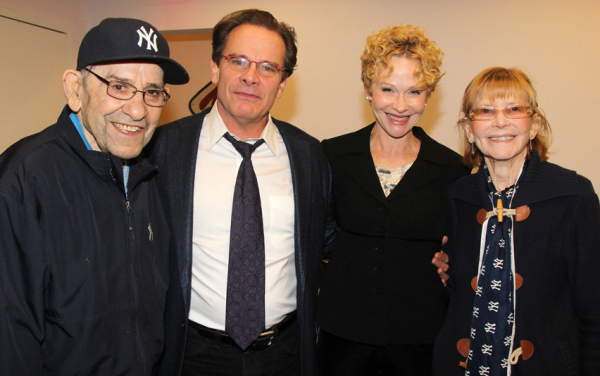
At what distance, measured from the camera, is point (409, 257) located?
6.56 feet

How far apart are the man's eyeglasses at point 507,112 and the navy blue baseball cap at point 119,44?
125cm

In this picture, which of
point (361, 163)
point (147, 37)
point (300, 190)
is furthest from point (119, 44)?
point (361, 163)

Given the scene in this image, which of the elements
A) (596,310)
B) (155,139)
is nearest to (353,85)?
(155,139)

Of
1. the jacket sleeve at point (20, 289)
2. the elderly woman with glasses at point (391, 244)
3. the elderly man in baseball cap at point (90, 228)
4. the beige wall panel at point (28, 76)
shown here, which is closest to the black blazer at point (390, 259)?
the elderly woman with glasses at point (391, 244)

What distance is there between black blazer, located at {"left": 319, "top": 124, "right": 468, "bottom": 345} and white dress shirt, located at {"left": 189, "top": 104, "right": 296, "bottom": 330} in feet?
0.85

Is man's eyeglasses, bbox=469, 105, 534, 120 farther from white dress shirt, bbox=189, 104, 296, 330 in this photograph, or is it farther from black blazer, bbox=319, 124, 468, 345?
white dress shirt, bbox=189, 104, 296, 330

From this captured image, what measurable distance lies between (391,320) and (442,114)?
2495mm

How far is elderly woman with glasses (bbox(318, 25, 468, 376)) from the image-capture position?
1.97 meters

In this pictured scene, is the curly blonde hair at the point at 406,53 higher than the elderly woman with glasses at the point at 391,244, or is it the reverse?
the curly blonde hair at the point at 406,53

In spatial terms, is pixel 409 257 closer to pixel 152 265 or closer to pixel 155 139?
pixel 152 265

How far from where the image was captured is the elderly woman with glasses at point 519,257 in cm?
158

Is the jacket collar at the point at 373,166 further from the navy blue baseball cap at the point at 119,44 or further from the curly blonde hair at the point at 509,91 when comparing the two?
the navy blue baseball cap at the point at 119,44

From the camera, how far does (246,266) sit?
180 cm

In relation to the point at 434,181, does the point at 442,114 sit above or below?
above
